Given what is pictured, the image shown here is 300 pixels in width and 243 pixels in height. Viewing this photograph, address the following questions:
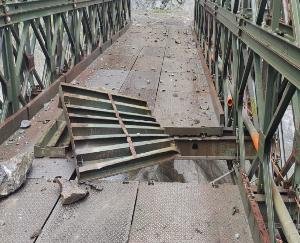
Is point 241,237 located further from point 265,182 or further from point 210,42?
point 210,42

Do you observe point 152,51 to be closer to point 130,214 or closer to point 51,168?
point 51,168

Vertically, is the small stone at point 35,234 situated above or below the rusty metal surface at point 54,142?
below

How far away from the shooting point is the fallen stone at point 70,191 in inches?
164

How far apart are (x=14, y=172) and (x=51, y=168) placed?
435 millimetres

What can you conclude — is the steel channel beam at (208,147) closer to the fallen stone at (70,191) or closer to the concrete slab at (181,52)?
the fallen stone at (70,191)

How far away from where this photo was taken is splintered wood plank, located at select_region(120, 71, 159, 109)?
→ 25.1 ft

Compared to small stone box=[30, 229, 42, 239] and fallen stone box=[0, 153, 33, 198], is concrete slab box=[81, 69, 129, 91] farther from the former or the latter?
small stone box=[30, 229, 42, 239]

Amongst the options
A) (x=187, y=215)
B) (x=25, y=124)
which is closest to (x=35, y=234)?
(x=187, y=215)

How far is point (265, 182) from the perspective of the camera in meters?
3.81

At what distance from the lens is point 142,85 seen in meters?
8.41

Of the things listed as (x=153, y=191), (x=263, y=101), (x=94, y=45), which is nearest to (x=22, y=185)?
(x=153, y=191)

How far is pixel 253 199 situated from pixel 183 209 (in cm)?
69

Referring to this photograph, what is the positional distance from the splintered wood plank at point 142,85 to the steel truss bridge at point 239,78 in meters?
1.19

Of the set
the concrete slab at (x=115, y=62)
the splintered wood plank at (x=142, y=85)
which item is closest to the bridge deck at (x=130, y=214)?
the splintered wood plank at (x=142, y=85)
